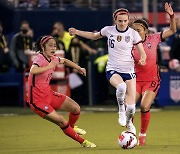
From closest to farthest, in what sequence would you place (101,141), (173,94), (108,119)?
1. (101,141)
2. (108,119)
3. (173,94)

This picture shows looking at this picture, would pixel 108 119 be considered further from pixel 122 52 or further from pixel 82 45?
pixel 122 52

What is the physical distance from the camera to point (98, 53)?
24375mm

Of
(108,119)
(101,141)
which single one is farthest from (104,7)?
(101,141)

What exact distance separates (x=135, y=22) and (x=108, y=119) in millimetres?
6061

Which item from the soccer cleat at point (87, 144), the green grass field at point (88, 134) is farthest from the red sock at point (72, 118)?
the soccer cleat at point (87, 144)

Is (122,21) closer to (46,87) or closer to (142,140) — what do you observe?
(46,87)

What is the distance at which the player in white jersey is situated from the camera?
14289 millimetres

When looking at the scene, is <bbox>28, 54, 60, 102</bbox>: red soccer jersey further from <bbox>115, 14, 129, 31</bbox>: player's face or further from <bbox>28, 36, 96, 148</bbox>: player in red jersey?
<bbox>115, 14, 129, 31</bbox>: player's face

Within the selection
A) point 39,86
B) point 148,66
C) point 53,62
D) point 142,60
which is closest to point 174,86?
point 148,66

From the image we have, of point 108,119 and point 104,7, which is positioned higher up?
point 104,7

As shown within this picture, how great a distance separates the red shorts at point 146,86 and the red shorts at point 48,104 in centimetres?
139

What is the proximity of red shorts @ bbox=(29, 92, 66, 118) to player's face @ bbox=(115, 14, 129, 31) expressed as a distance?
4.87ft

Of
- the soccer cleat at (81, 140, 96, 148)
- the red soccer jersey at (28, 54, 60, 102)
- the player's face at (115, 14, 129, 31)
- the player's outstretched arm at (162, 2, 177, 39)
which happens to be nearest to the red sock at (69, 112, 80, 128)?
the soccer cleat at (81, 140, 96, 148)

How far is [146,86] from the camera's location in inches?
588
